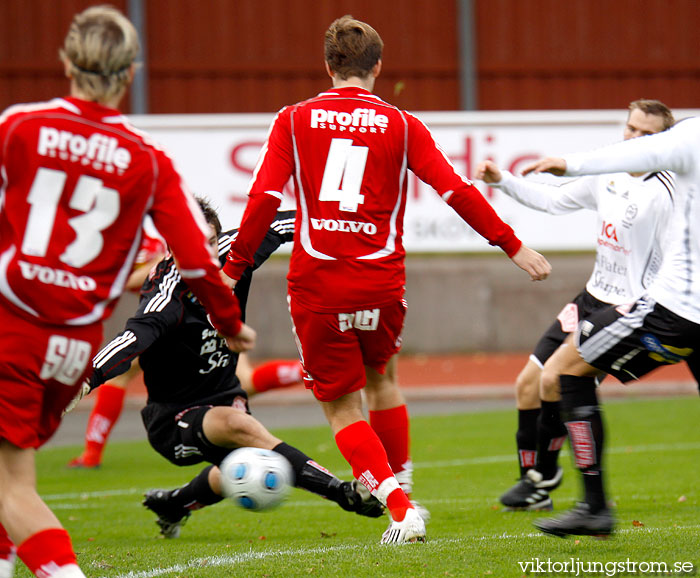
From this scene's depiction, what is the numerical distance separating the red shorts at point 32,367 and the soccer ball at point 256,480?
1328mm

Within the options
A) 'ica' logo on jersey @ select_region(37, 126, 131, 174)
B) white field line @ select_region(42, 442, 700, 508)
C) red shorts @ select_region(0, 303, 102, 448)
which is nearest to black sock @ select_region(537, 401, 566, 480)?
white field line @ select_region(42, 442, 700, 508)

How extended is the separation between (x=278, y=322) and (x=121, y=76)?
43.1 ft

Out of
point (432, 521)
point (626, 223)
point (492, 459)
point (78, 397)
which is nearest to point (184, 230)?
point (78, 397)

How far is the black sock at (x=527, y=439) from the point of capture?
6.52 meters

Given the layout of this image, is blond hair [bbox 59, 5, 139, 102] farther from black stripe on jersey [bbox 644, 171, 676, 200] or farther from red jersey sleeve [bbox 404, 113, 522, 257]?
black stripe on jersey [bbox 644, 171, 676, 200]

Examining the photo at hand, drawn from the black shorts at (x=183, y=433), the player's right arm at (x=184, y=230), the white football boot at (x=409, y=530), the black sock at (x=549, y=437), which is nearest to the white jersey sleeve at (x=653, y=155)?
the player's right arm at (x=184, y=230)

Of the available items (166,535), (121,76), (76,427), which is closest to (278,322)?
(76,427)

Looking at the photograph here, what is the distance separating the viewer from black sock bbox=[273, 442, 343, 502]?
525 centimetres

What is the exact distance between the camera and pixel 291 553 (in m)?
4.96

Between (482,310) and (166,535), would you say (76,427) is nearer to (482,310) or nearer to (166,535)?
(166,535)

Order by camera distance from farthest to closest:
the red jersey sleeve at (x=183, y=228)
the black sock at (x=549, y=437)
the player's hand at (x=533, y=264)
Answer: the black sock at (x=549, y=437)
the player's hand at (x=533, y=264)
the red jersey sleeve at (x=183, y=228)

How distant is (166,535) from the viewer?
5973 millimetres

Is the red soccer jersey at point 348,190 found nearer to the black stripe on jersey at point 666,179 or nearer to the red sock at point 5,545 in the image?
the black stripe on jersey at point 666,179

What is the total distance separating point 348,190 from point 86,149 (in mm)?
1630
